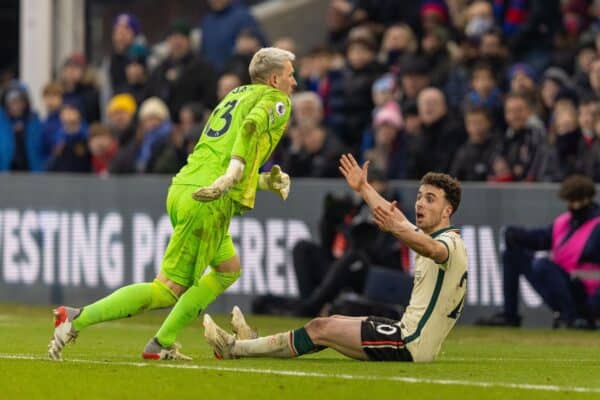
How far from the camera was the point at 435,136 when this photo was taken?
60.8ft

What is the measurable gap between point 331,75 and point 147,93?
9.81 feet

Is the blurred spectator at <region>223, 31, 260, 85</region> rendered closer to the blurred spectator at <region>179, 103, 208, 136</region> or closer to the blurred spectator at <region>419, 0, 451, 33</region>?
the blurred spectator at <region>179, 103, 208, 136</region>

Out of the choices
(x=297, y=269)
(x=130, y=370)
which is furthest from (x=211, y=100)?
(x=130, y=370)

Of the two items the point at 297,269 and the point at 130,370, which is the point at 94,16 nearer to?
the point at 297,269

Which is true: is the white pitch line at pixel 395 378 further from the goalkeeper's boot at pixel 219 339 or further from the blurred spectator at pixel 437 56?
the blurred spectator at pixel 437 56

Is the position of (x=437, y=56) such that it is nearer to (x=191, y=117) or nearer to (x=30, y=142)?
(x=191, y=117)

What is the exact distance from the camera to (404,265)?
17.2 m

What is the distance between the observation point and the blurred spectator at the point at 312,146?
18.8m

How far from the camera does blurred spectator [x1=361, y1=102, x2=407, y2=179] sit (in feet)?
61.1

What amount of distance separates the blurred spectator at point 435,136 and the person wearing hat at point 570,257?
214 cm

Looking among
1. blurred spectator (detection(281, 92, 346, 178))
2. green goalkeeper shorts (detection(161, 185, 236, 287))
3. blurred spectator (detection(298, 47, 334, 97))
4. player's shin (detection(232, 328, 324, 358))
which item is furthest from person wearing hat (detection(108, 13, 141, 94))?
player's shin (detection(232, 328, 324, 358))

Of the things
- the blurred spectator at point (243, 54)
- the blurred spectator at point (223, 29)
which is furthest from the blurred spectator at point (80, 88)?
the blurred spectator at point (243, 54)

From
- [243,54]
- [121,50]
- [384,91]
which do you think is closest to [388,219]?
[384,91]

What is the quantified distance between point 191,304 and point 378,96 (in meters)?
9.18
